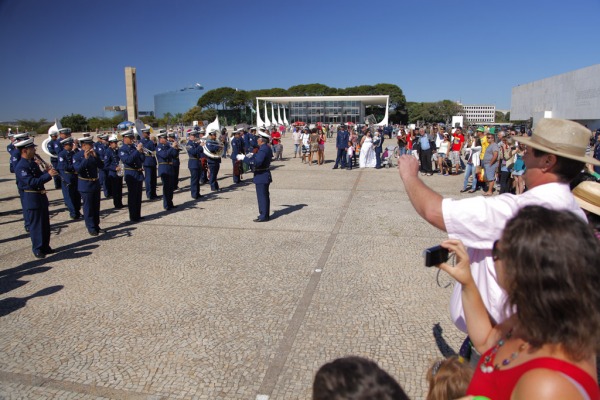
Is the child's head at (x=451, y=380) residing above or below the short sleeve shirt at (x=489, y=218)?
below

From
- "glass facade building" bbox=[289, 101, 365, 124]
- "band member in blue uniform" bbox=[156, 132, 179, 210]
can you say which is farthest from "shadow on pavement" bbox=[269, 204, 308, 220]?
"glass facade building" bbox=[289, 101, 365, 124]

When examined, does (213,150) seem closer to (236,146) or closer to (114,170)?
(236,146)

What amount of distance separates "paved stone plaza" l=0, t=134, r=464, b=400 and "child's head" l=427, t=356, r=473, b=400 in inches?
25.9

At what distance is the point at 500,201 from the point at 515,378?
792 mm

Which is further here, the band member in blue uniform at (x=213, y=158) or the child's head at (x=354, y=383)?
the band member in blue uniform at (x=213, y=158)

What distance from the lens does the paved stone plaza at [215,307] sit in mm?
3352

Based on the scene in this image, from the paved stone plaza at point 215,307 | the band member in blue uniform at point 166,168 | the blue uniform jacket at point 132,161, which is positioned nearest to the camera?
the paved stone plaza at point 215,307

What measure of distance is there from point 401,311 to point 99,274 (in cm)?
419

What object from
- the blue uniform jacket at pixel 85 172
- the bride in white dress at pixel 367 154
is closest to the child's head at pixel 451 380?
the blue uniform jacket at pixel 85 172

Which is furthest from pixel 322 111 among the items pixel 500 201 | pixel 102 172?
pixel 500 201

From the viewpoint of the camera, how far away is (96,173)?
26.0ft

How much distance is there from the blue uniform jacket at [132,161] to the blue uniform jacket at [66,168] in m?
1.28

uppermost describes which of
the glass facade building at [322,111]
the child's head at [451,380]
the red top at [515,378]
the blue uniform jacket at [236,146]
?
the glass facade building at [322,111]

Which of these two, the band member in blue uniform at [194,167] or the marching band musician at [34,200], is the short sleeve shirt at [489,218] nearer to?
the marching band musician at [34,200]
